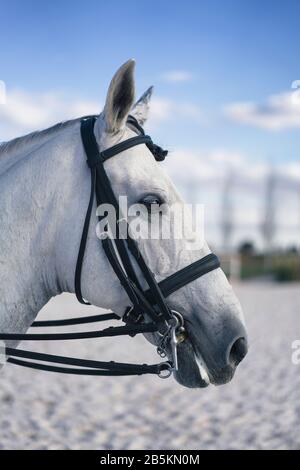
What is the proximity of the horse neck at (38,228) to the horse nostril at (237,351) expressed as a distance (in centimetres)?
75

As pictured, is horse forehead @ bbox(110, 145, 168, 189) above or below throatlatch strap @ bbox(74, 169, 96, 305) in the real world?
above

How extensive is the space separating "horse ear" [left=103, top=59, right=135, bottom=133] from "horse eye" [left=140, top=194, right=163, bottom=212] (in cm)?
33

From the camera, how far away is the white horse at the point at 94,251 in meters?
2.27

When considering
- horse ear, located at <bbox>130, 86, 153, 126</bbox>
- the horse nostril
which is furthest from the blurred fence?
the horse nostril

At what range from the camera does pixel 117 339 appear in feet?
37.8

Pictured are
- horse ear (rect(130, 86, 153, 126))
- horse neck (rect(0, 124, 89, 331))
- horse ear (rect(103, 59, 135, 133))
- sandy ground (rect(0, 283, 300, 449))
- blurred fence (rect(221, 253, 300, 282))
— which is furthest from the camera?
blurred fence (rect(221, 253, 300, 282))

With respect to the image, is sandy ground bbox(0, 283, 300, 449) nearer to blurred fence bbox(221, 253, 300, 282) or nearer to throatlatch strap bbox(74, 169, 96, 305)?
throatlatch strap bbox(74, 169, 96, 305)

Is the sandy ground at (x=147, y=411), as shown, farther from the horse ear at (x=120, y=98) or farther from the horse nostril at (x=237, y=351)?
the horse ear at (x=120, y=98)

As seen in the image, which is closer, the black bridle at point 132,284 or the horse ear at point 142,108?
the black bridle at point 132,284

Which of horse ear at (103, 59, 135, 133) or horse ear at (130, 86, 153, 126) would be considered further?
horse ear at (130, 86, 153, 126)

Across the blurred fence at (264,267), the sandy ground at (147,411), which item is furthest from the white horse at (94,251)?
the blurred fence at (264,267)

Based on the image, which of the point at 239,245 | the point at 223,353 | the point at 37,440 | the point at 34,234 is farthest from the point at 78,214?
the point at 239,245

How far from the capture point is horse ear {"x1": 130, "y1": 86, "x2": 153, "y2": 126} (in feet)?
8.73

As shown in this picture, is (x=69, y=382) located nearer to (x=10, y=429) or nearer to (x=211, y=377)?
(x=10, y=429)
